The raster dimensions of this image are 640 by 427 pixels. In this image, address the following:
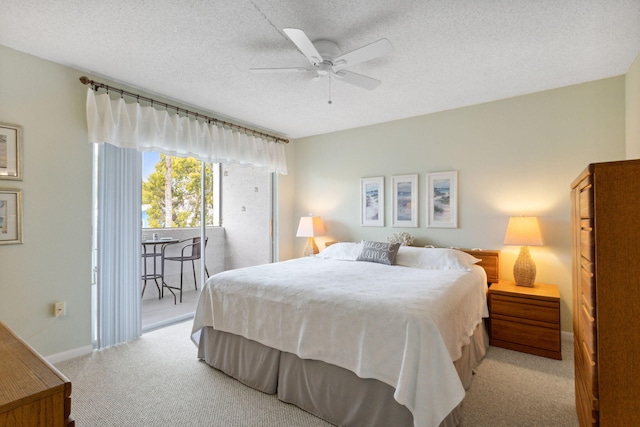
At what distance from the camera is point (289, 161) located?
17.3 feet

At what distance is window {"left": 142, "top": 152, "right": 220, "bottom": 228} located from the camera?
12.5 ft

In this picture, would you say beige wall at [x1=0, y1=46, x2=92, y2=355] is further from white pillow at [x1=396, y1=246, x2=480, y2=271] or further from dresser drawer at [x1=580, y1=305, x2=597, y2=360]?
dresser drawer at [x1=580, y1=305, x2=597, y2=360]

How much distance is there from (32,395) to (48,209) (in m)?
2.61

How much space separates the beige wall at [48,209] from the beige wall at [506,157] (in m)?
3.28

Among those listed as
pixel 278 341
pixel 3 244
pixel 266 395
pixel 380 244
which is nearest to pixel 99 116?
pixel 3 244

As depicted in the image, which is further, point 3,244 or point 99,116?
point 99,116

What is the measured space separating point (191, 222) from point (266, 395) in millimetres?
2974

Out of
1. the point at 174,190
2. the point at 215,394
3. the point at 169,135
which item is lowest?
the point at 215,394

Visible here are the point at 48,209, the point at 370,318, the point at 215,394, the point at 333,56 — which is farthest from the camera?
the point at 48,209

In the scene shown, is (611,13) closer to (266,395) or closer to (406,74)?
(406,74)

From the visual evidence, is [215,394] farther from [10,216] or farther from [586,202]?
[586,202]

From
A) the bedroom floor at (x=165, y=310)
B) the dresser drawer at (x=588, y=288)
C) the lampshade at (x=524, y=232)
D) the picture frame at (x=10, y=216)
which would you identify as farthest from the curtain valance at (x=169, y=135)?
the dresser drawer at (x=588, y=288)

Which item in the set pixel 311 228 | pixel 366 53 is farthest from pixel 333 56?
pixel 311 228

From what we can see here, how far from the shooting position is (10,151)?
2484 millimetres
